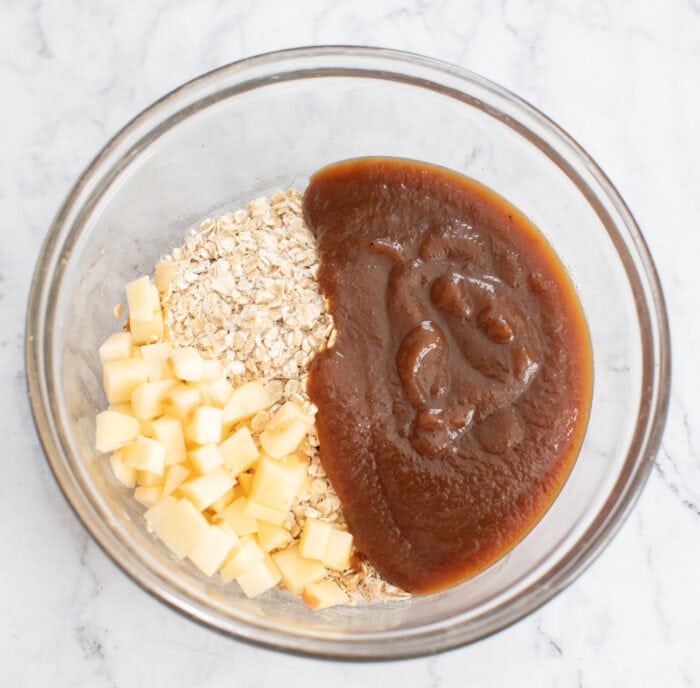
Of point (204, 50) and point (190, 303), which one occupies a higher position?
point (204, 50)

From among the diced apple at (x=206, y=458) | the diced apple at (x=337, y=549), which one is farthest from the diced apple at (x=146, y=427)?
the diced apple at (x=337, y=549)

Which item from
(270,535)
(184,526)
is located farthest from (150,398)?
(270,535)

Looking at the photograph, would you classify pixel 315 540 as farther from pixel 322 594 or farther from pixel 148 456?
pixel 148 456

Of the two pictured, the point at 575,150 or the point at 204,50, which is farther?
the point at 204,50

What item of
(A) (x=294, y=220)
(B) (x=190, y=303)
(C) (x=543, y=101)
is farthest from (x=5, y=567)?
(C) (x=543, y=101)

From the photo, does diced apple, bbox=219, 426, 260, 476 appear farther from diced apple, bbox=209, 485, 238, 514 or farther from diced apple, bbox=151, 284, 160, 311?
diced apple, bbox=151, 284, 160, 311

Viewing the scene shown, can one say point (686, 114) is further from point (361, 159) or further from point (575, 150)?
point (361, 159)

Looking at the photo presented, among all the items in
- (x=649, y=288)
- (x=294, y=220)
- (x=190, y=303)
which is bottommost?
(x=190, y=303)

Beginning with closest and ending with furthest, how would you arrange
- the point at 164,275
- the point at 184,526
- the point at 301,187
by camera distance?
the point at 184,526
the point at 164,275
the point at 301,187
